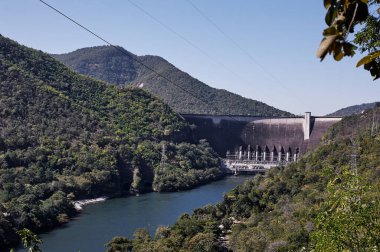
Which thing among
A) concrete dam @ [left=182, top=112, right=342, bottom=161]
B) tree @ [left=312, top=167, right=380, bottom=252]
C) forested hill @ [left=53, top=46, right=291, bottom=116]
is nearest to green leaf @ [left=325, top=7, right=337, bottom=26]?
tree @ [left=312, top=167, right=380, bottom=252]

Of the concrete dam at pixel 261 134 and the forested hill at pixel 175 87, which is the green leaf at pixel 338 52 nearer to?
the concrete dam at pixel 261 134

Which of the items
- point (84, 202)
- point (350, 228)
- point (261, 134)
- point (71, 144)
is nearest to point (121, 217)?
point (84, 202)

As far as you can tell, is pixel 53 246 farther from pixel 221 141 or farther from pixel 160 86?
pixel 160 86

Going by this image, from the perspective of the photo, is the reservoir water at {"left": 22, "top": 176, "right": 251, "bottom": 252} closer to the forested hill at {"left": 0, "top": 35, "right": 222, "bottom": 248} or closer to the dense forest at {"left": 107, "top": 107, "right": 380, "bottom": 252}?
the forested hill at {"left": 0, "top": 35, "right": 222, "bottom": 248}

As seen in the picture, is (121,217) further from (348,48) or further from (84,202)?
(348,48)

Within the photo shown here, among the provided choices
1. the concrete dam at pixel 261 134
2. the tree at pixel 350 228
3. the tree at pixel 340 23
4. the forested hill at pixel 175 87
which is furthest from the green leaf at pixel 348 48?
the forested hill at pixel 175 87
